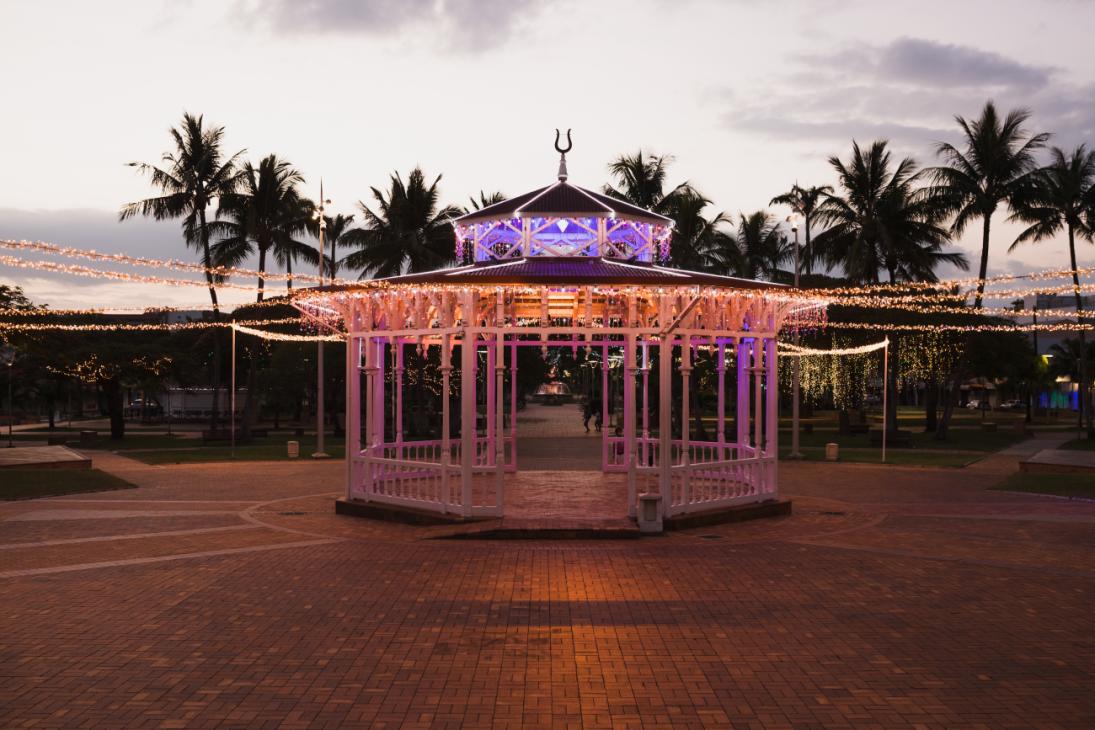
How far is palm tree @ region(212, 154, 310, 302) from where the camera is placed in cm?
4238

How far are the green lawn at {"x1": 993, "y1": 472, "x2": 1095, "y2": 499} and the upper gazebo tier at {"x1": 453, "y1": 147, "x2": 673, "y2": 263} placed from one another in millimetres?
10204

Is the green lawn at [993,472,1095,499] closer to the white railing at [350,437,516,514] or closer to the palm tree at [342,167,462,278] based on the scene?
the white railing at [350,437,516,514]

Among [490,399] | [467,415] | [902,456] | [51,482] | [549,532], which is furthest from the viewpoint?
[902,456]

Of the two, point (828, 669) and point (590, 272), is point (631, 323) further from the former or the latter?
point (828, 669)

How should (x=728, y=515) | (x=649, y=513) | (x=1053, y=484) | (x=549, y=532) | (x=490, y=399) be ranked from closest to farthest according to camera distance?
1. (x=549, y=532)
2. (x=649, y=513)
3. (x=728, y=515)
4. (x=490, y=399)
5. (x=1053, y=484)

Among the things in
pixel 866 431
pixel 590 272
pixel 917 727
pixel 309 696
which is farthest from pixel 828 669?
pixel 866 431

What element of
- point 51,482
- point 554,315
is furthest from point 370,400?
point 51,482

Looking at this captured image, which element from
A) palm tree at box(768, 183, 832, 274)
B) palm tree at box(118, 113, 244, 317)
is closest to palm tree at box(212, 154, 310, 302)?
palm tree at box(118, 113, 244, 317)

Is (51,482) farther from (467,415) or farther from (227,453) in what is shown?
(227,453)

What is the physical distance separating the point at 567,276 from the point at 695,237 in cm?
2951

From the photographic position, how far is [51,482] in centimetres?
2145

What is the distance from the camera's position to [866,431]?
157 ft

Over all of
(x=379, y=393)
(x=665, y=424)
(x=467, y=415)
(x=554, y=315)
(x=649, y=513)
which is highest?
(x=554, y=315)

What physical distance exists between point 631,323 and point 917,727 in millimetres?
10104
